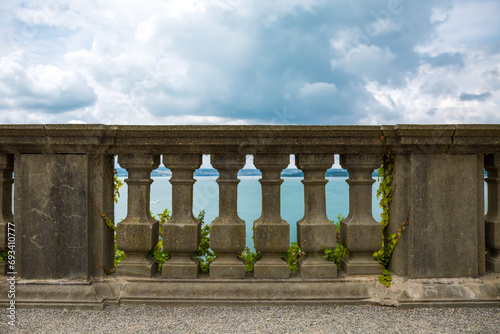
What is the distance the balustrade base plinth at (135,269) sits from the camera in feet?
9.51

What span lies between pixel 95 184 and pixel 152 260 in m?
0.87

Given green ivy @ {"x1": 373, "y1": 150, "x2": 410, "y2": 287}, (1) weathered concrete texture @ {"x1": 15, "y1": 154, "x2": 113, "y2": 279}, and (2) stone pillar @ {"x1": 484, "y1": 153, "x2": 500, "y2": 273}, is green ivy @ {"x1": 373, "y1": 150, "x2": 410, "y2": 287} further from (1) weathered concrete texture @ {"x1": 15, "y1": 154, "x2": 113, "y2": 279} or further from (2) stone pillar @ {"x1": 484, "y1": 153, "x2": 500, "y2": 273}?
(1) weathered concrete texture @ {"x1": 15, "y1": 154, "x2": 113, "y2": 279}

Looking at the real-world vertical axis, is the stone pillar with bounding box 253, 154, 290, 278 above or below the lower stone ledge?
above

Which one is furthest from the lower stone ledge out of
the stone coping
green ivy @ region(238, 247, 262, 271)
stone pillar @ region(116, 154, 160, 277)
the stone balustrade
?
the stone coping

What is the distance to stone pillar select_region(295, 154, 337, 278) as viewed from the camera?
113 inches

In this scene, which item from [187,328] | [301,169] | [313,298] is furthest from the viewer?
[301,169]

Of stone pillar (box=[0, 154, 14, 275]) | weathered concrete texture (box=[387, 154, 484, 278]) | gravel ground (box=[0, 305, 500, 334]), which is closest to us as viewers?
gravel ground (box=[0, 305, 500, 334])

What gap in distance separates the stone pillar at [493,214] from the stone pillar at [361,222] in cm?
109

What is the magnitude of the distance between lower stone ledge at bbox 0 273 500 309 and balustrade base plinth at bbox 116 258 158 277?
63 millimetres

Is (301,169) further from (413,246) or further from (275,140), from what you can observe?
(413,246)

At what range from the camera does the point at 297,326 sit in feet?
7.94

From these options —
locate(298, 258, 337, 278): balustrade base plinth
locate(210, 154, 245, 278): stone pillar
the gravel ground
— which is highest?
locate(210, 154, 245, 278): stone pillar

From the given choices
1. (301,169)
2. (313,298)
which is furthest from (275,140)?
(313,298)

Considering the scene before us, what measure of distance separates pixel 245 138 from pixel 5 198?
2.38 metres
